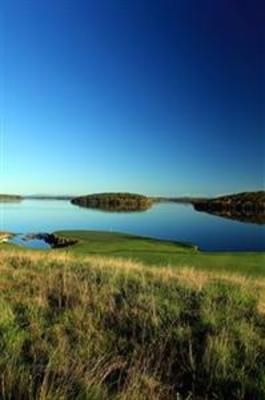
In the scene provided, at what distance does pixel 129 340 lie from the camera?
23.0ft

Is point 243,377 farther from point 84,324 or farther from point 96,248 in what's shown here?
point 96,248

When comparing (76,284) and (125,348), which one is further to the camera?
(76,284)

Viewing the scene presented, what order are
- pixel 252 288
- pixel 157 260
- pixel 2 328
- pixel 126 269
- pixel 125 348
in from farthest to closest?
pixel 157 260 < pixel 126 269 < pixel 252 288 < pixel 2 328 < pixel 125 348

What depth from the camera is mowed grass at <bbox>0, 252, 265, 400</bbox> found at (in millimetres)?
5375

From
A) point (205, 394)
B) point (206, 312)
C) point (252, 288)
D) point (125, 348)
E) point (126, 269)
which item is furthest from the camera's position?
point (126, 269)

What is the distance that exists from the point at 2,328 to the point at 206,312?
285 centimetres

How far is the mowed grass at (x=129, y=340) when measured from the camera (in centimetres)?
538

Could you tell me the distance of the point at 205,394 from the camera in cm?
563

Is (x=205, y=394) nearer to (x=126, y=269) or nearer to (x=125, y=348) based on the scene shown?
(x=125, y=348)

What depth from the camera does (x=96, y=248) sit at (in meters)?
30.5

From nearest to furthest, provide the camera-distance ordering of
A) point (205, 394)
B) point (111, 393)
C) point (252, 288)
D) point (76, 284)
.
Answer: point (111, 393) < point (205, 394) < point (76, 284) < point (252, 288)

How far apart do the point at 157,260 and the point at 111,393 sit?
16182mm

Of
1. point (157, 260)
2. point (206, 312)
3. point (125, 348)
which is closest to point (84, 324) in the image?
point (125, 348)

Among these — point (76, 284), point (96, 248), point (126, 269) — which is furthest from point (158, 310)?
point (96, 248)
